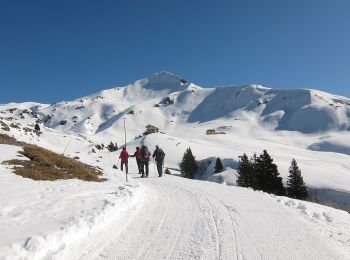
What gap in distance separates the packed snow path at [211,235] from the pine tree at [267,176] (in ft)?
145

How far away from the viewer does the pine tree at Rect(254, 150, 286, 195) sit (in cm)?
5606

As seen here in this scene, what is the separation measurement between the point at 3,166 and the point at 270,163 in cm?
4522

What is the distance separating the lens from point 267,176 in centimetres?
5700

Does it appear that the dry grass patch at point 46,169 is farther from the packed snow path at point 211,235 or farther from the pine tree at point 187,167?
the pine tree at point 187,167

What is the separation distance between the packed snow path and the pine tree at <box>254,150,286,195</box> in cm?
4424

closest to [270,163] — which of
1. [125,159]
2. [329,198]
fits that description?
[329,198]

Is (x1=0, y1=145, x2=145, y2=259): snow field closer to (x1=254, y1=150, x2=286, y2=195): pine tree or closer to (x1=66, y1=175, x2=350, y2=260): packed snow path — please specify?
(x1=66, y1=175, x2=350, y2=260): packed snow path

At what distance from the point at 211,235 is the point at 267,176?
49846mm

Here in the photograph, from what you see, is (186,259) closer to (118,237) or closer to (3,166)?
(118,237)

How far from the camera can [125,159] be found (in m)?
28.5

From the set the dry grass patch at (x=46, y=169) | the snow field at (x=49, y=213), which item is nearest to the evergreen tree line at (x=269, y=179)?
the dry grass patch at (x=46, y=169)

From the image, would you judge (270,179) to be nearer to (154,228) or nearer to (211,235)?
(154,228)

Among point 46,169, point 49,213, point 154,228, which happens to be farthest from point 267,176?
point 49,213

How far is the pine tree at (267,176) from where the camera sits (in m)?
56.1
